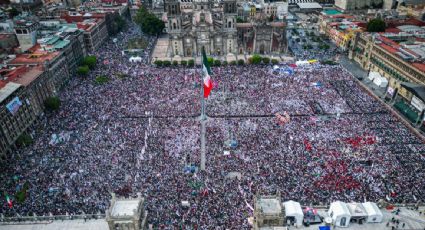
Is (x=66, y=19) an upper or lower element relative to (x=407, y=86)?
upper

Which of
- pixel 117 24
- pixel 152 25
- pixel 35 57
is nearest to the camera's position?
pixel 35 57

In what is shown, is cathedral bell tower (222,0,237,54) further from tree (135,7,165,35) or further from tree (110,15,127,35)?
tree (110,15,127,35)

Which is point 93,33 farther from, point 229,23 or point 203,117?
point 203,117

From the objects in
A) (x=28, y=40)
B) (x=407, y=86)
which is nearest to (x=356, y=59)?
(x=407, y=86)

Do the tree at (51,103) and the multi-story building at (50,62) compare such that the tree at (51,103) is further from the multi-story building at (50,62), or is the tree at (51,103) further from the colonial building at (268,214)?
the colonial building at (268,214)

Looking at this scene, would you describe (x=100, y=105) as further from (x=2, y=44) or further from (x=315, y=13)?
(x=315, y=13)

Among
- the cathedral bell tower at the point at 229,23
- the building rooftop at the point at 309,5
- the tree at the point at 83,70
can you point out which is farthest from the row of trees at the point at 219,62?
the building rooftop at the point at 309,5

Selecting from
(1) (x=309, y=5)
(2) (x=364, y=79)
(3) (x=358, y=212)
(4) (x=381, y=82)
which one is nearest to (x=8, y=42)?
(3) (x=358, y=212)
